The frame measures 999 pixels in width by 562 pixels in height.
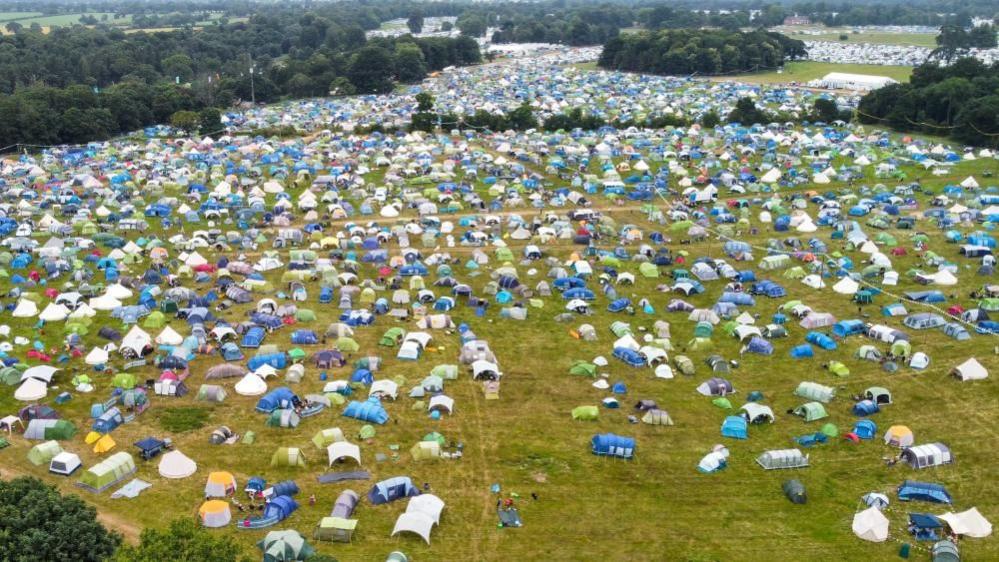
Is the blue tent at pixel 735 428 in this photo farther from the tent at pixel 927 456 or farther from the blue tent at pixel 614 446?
the tent at pixel 927 456

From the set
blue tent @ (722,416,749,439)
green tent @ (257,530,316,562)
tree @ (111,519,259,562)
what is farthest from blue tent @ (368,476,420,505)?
blue tent @ (722,416,749,439)

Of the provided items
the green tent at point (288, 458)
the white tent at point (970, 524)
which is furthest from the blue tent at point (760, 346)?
the green tent at point (288, 458)

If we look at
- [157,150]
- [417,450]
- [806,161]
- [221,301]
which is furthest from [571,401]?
[157,150]

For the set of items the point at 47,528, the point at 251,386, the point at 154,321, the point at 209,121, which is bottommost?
the point at 251,386

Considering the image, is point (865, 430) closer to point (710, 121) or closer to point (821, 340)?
point (821, 340)

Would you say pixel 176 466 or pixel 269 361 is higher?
pixel 269 361

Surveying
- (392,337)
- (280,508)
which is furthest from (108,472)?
(392,337)

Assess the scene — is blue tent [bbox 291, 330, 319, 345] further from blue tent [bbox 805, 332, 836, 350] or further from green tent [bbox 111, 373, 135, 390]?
blue tent [bbox 805, 332, 836, 350]
